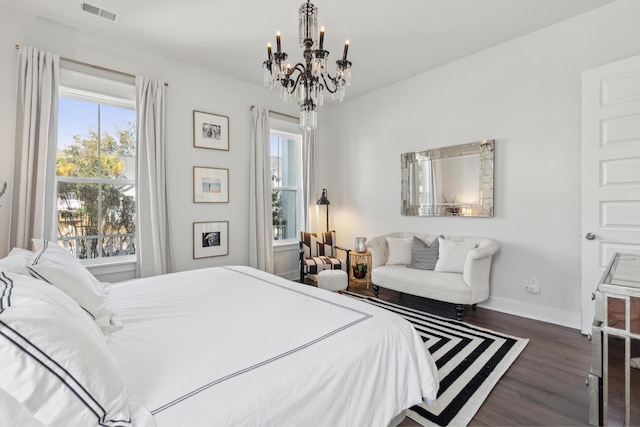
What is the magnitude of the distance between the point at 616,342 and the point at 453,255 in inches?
74.0

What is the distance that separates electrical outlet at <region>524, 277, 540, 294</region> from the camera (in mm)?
3170

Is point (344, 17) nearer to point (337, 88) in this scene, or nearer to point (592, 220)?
point (337, 88)

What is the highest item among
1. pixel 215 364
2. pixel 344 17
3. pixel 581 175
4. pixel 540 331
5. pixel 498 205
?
pixel 344 17

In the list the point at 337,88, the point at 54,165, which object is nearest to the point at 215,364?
the point at 337,88

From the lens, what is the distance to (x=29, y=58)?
8.77 feet

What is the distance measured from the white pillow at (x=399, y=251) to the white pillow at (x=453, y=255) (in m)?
0.44

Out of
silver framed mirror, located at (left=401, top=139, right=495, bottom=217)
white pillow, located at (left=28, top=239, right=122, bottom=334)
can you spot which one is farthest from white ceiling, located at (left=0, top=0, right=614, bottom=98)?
white pillow, located at (left=28, top=239, right=122, bottom=334)

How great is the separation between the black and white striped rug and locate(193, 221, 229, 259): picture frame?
242 centimetres

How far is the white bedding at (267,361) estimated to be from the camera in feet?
3.11

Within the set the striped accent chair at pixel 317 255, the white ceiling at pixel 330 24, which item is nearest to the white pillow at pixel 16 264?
the white ceiling at pixel 330 24

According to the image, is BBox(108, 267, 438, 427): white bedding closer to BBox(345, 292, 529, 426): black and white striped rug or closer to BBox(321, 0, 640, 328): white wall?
BBox(345, 292, 529, 426): black and white striped rug

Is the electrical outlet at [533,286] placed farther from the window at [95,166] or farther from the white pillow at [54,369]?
the window at [95,166]

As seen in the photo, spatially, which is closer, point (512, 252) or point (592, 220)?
point (592, 220)

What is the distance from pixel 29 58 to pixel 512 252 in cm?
513
